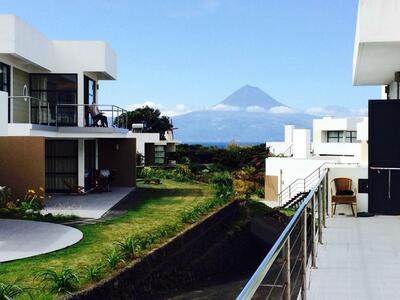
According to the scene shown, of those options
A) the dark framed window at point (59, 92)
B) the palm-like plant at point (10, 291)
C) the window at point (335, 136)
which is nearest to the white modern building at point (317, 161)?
the window at point (335, 136)

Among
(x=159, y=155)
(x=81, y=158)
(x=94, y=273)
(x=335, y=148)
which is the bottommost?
(x=94, y=273)

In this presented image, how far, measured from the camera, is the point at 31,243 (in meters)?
12.1

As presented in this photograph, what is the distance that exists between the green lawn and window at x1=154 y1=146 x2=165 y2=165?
80.0 ft

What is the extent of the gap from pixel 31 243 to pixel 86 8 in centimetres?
4034

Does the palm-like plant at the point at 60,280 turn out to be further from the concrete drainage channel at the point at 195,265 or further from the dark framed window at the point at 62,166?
the dark framed window at the point at 62,166

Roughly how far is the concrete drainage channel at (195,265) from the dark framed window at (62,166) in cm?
601

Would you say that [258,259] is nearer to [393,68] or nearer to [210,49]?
[393,68]

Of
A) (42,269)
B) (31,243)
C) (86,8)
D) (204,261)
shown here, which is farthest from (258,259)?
(86,8)

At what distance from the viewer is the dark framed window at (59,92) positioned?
20.5 metres

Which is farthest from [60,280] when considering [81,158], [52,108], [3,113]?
[81,158]

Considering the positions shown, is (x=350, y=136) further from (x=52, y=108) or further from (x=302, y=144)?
(x=52, y=108)

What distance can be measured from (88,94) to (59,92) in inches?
53.9

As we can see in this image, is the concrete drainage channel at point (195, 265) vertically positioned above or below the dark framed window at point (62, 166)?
below

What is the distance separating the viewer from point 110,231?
1388cm
